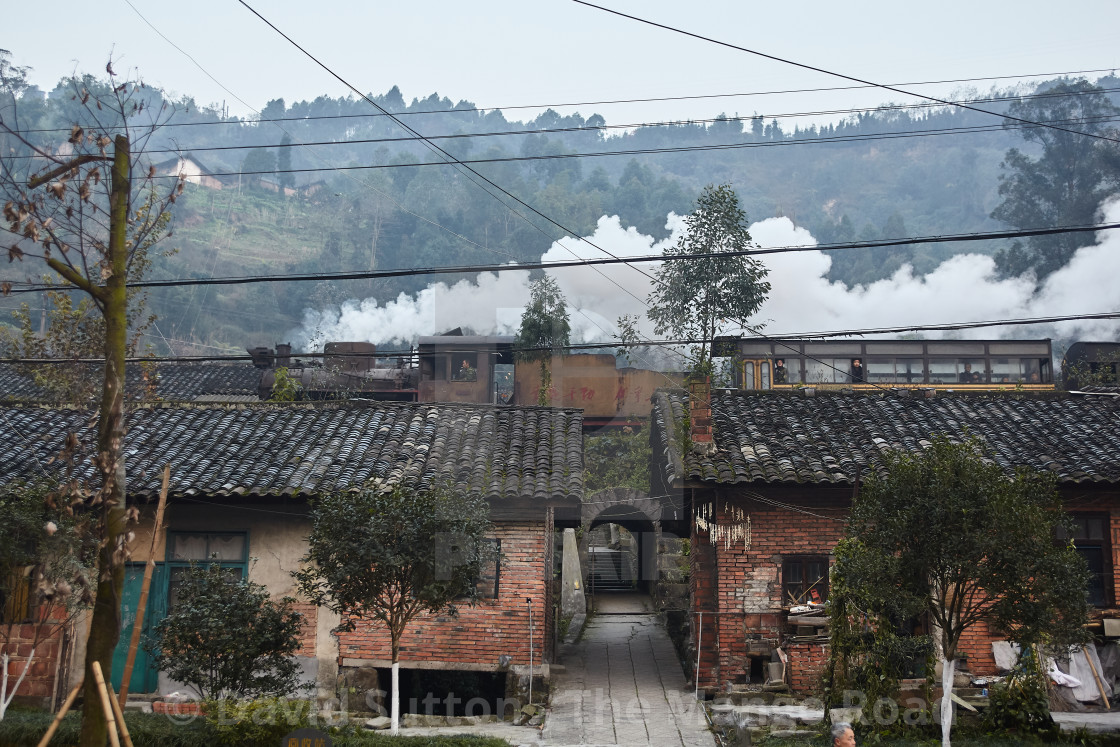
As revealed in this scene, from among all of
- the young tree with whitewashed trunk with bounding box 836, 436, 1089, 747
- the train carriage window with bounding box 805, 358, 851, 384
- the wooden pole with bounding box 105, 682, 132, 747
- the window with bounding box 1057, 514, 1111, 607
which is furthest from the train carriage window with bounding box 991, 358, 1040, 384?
the wooden pole with bounding box 105, 682, 132, 747

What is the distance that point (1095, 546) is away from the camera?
44.9ft

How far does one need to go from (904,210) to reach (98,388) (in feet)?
371

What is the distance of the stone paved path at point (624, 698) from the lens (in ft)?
36.5

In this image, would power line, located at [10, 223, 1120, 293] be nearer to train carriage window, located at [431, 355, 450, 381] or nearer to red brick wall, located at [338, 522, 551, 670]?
red brick wall, located at [338, 522, 551, 670]

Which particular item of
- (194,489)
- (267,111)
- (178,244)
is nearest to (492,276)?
(194,489)

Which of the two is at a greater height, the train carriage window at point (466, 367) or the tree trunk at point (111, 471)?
the train carriage window at point (466, 367)

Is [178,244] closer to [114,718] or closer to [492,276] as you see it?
[492,276]

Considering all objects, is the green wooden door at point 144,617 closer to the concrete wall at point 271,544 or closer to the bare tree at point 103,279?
the concrete wall at point 271,544

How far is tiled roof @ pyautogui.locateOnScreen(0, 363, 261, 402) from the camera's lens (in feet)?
88.2

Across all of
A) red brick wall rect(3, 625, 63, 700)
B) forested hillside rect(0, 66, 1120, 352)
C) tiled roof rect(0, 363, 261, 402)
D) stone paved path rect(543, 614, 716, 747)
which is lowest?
stone paved path rect(543, 614, 716, 747)

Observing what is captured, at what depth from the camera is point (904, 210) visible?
116812mm

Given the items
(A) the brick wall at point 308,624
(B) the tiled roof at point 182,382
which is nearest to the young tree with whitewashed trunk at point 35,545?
(A) the brick wall at point 308,624

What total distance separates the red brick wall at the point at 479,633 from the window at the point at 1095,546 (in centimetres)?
846

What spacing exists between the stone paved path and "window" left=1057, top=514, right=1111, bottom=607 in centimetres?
659
